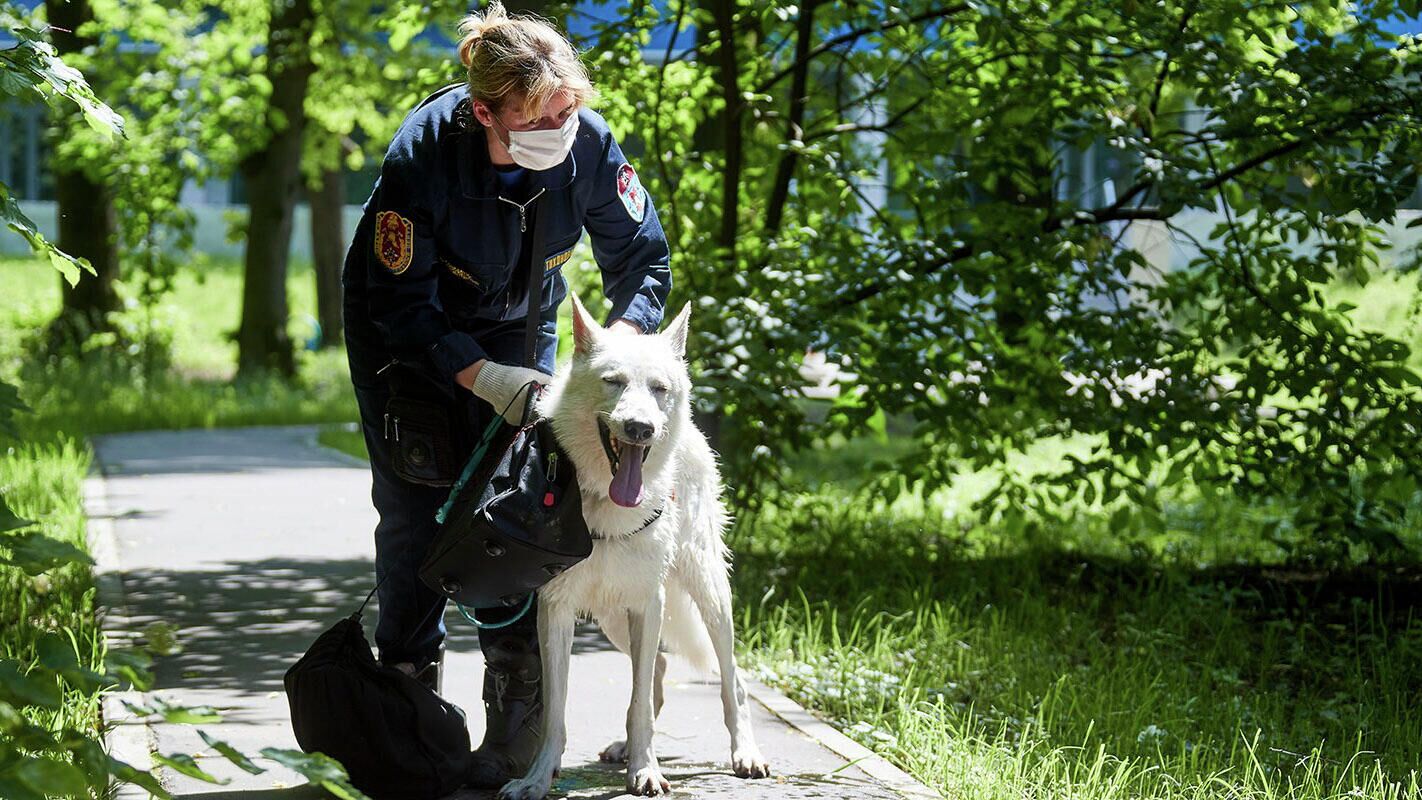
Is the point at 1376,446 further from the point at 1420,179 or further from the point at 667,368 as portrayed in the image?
the point at 667,368

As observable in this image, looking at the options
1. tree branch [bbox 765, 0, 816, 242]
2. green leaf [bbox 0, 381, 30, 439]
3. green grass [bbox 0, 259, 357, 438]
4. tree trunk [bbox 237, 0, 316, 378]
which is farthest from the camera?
tree trunk [bbox 237, 0, 316, 378]

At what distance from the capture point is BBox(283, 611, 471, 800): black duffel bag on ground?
14.3ft

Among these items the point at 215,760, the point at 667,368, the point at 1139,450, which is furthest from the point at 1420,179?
the point at 215,760

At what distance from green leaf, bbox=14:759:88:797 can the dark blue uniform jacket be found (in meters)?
1.88

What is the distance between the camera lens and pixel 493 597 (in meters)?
4.30

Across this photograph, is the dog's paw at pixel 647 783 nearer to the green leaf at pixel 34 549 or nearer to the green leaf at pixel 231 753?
the green leaf at pixel 231 753

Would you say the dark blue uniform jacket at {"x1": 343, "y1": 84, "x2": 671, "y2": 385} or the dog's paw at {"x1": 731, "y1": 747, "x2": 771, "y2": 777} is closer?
the dark blue uniform jacket at {"x1": 343, "y1": 84, "x2": 671, "y2": 385}

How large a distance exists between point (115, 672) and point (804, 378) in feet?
17.9

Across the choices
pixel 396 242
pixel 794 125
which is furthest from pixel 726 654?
pixel 794 125

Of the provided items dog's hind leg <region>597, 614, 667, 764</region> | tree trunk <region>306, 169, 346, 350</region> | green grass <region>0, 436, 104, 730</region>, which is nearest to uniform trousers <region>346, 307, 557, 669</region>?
dog's hind leg <region>597, 614, 667, 764</region>

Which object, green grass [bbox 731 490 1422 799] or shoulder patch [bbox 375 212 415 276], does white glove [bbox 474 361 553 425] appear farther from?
green grass [bbox 731 490 1422 799]

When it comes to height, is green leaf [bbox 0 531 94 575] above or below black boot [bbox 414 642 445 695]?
above

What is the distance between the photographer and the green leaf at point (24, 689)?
2.75m

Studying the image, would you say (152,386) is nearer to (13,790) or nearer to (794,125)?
(794,125)
